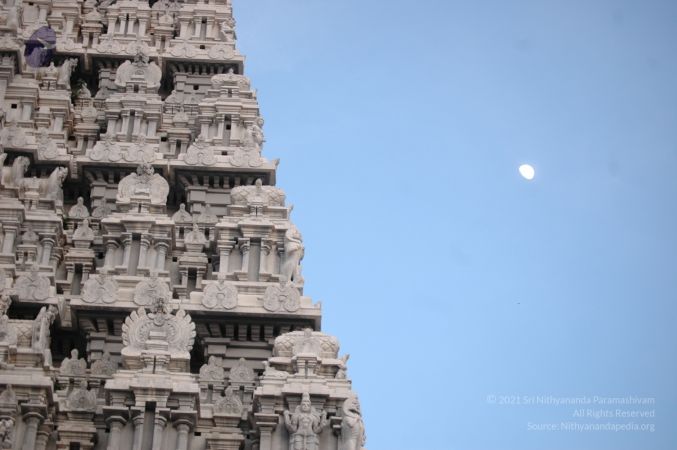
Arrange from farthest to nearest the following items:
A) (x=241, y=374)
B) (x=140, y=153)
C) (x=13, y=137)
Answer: (x=13, y=137), (x=140, y=153), (x=241, y=374)

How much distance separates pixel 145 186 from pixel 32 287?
5.40 meters

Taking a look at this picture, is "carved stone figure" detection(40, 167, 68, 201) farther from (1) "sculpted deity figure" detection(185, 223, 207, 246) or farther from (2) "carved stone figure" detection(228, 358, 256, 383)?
(2) "carved stone figure" detection(228, 358, 256, 383)

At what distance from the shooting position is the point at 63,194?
49656 millimetres

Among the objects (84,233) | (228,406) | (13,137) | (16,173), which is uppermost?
(13,137)

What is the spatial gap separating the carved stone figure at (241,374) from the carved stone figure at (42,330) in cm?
510

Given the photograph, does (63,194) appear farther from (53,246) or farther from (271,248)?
(271,248)

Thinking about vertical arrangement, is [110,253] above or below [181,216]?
below

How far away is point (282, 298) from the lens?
43500mm

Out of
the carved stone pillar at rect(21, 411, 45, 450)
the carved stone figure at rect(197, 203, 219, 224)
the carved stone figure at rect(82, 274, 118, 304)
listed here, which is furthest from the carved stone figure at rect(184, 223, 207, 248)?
the carved stone pillar at rect(21, 411, 45, 450)

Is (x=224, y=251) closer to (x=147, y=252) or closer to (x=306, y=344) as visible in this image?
(x=147, y=252)

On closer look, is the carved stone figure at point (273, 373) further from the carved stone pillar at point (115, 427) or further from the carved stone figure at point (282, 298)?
the carved stone pillar at point (115, 427)

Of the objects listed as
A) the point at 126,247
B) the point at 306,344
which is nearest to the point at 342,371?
the point at 306,344

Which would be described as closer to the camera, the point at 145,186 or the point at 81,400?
the point at 81,400

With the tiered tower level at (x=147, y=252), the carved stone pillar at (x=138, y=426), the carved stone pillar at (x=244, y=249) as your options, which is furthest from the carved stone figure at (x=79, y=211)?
the carved stone pillar at (x=138, y=426)
